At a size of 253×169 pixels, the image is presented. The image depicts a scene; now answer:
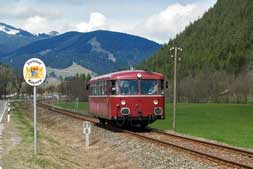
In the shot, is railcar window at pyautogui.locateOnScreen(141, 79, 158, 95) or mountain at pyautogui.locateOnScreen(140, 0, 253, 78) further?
mountain at pyautogui.locateOnScreen(140, 0, 253, 78)

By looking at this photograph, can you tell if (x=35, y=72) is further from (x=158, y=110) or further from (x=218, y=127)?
(x=218, y=127)

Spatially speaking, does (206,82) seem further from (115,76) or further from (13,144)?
(13,144)

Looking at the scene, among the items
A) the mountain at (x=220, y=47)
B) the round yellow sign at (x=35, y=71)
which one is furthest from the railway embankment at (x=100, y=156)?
the mountain at (x=220, y=47)

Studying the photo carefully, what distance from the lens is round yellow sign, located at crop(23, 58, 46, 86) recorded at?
17422 mm

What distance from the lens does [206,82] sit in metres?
129

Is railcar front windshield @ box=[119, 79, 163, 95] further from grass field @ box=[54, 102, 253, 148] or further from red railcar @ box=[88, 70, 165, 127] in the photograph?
grass field @ box=[54, 102, 253, 148]

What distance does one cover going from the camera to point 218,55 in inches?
6373

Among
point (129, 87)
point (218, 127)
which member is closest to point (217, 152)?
point (129, 87)

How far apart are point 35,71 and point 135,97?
11.2m

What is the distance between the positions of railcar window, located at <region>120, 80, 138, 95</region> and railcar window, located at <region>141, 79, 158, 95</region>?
38 centimetres

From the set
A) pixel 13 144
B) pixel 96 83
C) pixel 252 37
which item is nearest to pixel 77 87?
pixel 252 37

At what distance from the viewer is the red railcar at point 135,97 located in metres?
28.1

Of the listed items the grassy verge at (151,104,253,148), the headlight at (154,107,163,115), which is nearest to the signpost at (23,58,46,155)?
the grassy verge at (151,104,253,148)

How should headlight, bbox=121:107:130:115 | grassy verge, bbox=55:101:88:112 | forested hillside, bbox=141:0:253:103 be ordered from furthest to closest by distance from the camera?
1. forested hillside, bbox=141:0:253:103
2. grassy verge, bbox=55:101:88:112
3. headlight, bbox=121:107:130:115
